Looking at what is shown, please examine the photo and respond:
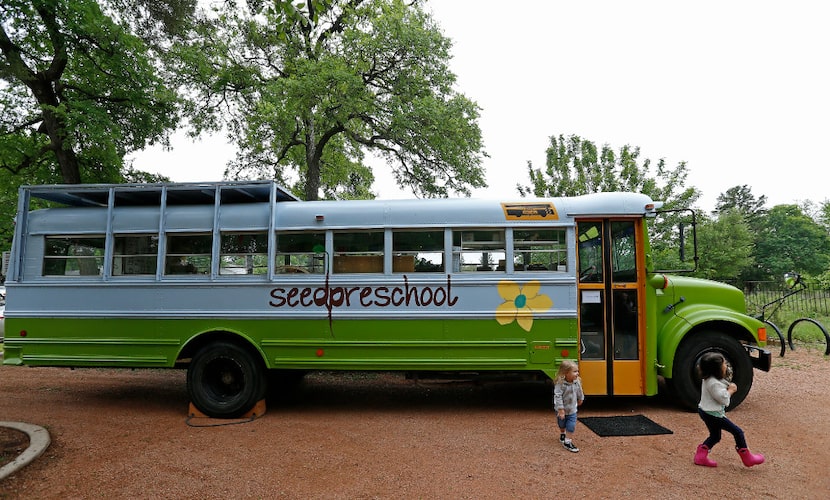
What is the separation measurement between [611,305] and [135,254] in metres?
6.31

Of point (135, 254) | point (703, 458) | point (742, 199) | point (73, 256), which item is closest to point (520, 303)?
point (703, 458)

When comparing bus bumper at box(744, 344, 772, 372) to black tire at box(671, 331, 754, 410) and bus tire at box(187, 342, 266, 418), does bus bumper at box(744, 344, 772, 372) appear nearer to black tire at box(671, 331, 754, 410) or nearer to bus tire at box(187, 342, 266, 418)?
black tire at box(671, 331, 754, 410)

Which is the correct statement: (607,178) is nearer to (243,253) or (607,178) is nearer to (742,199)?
(243,253)

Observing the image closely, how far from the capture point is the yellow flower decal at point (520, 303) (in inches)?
223

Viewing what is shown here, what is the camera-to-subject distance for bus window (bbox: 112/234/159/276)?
19.9 ft

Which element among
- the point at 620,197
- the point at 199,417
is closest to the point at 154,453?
the point at 199,417

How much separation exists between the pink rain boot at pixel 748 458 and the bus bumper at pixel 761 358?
80.2 inches

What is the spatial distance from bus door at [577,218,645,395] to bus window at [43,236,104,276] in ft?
21.0

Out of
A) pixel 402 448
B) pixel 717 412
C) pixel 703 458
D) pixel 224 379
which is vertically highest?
pixel 717 412

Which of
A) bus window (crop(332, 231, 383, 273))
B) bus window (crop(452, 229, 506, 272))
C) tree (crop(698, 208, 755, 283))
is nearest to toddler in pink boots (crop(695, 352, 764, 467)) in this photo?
bus window (crop(452, 229, 506, 272))

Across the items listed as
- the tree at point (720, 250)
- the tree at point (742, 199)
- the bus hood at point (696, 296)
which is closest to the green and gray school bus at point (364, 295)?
the bus hood at point (696, 296)

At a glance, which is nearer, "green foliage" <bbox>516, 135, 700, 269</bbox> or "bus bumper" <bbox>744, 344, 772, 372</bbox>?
"bus bumper" <bbox>744, 344, 772, 372</bbox>

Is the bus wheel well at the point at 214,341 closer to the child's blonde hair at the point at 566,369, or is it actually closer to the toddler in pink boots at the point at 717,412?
the child's blonde hair at the point at 566,369

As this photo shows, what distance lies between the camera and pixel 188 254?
6059mm
